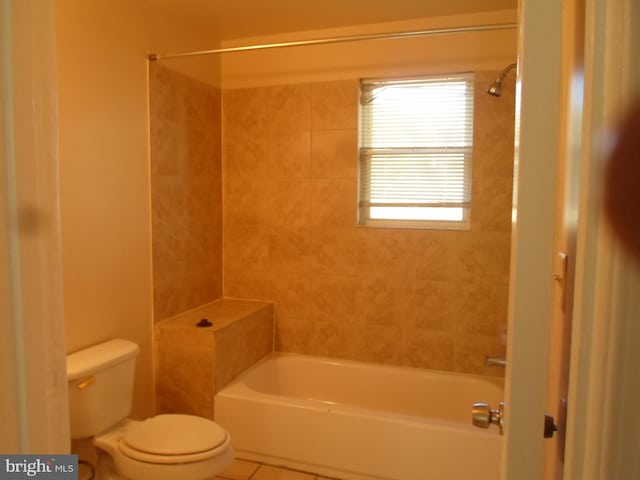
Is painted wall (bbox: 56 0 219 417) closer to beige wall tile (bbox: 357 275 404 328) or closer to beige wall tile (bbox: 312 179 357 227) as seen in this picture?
beige wall tile (bbox: 312 179 357 227)

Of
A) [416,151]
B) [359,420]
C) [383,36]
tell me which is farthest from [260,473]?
[383,36]

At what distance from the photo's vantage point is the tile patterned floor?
2336 mm

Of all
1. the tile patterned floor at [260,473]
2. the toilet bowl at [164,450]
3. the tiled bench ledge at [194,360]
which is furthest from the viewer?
the tiled bench ledge at [194,360]

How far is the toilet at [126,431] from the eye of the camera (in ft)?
5.84

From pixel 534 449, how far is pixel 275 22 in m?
2.76

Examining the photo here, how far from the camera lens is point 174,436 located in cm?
191

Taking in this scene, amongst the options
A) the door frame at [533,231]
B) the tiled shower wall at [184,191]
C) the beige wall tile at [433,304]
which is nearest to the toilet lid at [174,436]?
the tiled shower wall at [184,191]

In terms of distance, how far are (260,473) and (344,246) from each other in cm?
140

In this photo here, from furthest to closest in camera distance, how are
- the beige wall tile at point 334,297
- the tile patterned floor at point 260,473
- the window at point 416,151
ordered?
the beige wall tile at point 334,297 → the window at point 416,151 → the tile patterned floor at point 260,473

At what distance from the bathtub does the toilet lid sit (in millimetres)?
500

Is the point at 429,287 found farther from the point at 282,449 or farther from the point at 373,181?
the point at 282,449

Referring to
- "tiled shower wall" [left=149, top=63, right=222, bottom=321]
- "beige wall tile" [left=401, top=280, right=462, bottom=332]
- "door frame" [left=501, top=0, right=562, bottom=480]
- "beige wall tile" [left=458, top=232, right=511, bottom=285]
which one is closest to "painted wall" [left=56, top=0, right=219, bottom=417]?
"tiled shower wall" [left=149, top=63, right=222, bottom=321]

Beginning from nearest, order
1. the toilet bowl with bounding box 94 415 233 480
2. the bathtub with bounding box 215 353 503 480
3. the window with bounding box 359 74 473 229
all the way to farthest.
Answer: the toilet bowl with bounding box 94 415 233 480, the bathtub with bounding box 215 353 503 480, the window with bounding box 359 74 473 229

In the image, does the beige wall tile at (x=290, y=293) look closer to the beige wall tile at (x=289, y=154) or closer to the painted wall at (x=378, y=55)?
the beige wall tile at (x=289, y=154)
